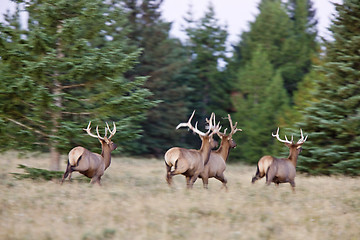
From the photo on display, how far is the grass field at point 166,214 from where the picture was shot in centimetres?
688

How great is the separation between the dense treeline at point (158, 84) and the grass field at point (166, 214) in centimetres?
246

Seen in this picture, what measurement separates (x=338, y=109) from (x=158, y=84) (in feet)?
50.8

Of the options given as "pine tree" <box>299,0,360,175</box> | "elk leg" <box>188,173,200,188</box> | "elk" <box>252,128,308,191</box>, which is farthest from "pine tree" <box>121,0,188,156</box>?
"elk leg" <box>188,173,200,188</box>

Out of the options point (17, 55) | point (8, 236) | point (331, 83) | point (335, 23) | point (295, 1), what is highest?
point (295, 1)

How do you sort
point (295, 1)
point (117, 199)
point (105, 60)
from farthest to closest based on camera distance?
1. point (295, 1)
2. point (105, 60)
3. point (117, 199)

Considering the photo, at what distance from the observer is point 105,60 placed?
11.9 m

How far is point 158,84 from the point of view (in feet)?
101

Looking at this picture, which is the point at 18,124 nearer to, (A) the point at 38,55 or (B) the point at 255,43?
(A) the point at 38,55

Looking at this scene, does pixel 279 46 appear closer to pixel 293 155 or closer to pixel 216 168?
pixel 293 155

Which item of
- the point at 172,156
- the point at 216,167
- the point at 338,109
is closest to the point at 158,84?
the point at 338,109

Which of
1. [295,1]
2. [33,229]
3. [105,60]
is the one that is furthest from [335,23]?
[295,1]

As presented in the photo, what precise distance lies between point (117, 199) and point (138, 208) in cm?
107

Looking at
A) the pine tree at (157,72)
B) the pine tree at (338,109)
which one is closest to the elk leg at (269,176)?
the pine tree at (338,109)

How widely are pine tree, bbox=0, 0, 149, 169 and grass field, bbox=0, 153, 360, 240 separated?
5.78ft
